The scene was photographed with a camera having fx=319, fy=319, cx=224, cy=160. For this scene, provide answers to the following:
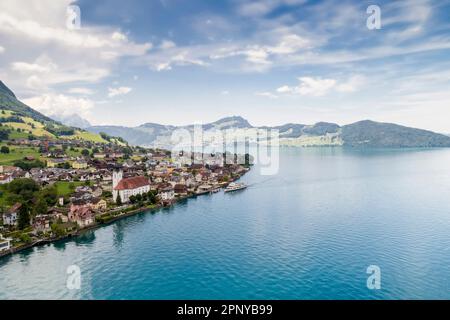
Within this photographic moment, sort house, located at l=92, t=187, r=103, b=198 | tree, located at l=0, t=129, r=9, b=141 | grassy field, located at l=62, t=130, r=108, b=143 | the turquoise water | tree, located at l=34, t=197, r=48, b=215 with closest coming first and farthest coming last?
the turquoise water
tree, located at l=34, t=197, r=48, b=215
house, located at l=92, t=187, r=103, b=198
tree, located at l=0, t=129, r=9, b=141
grassy field, located at l=62, t=130, r=108, b=143

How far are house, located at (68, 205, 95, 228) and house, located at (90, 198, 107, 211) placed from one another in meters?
3.51

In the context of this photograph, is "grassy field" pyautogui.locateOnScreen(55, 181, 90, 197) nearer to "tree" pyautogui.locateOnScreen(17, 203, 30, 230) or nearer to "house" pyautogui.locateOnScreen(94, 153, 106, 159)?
"tree" pyautogui.locateOnScreen(17, 203, 30, 230)

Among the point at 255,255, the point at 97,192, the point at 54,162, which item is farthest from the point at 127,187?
the point at 54,162

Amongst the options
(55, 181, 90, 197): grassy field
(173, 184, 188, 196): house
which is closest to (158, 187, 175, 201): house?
(173, 184, 188, 196): house

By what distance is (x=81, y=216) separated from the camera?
3738cm

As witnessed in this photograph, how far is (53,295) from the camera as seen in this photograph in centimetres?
2120

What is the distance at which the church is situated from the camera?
4944 centimetres

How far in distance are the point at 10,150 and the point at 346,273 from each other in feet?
279

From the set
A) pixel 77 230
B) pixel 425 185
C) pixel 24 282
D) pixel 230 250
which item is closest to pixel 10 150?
pixel 77 230

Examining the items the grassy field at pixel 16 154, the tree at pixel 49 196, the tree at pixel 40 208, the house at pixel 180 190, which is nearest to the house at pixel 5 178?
the tree at pixel 49 196

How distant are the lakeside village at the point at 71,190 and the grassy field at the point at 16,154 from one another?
27 centimetres

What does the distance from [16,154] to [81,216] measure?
173 ft

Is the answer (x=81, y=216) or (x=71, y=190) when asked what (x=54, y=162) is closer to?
(x=71, y=190)

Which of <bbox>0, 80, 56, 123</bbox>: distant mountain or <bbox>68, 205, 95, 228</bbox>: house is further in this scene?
<bbox>0, 80, 56, 123</bbox>: distant mountain
